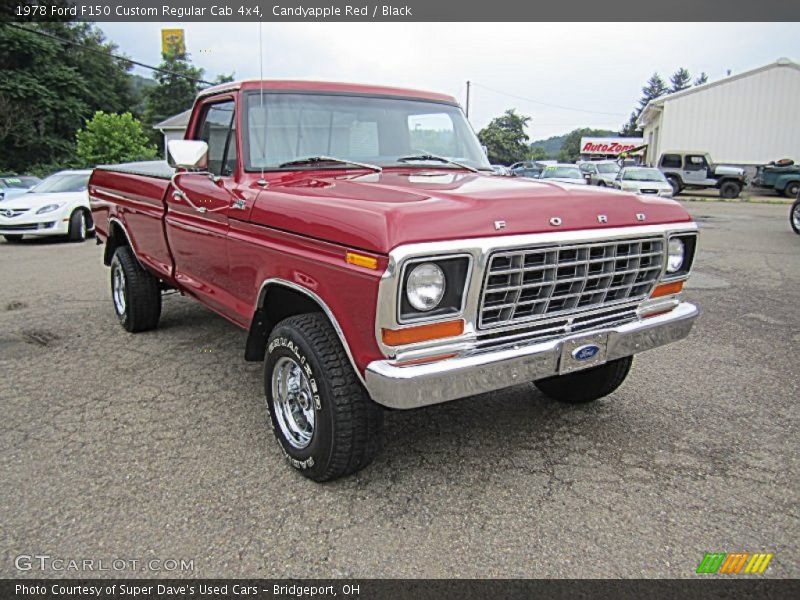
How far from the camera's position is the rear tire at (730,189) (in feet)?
83.0

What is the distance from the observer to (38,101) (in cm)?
3212

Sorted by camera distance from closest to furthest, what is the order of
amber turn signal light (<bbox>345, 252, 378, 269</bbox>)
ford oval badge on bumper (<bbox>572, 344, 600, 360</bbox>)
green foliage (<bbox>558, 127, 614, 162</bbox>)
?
amber turn signal light (<bbox>345, 252, 378, 269</bbox>)
ford oval badge on bumper (<bbox>572, 344, 600, 360</bbox>)
green foliage (<bbox>558, 127, 614, 162</bbox>)

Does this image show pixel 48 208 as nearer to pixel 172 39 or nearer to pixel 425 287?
pixel 172 39

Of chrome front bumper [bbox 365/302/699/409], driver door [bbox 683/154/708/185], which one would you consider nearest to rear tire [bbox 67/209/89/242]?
chrome front bumper [bbox 365/302/699/409]

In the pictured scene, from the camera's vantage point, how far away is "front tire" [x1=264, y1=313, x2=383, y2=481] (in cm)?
271

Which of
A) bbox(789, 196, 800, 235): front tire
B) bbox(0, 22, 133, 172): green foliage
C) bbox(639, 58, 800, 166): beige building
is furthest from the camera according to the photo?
bbox(639, 58, 800, 166): beige building

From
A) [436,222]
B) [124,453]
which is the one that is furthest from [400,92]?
[124,453]

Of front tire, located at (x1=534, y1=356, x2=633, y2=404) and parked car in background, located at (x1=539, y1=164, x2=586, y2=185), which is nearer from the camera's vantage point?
front tire, located at (x1=534, y1=356, x2=633, y2=404)

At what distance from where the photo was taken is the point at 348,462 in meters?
2.80

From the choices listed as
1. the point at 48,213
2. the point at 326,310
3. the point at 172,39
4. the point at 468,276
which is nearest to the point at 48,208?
the point at 48,213

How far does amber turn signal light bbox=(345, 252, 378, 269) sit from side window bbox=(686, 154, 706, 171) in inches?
1043

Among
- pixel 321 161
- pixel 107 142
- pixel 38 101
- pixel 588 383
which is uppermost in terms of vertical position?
pixel 38 101

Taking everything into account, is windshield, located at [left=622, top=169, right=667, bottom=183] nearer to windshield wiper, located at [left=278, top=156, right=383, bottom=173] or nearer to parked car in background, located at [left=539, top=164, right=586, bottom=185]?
parked car in background, located at [left=539, top=164, right=586, bottom=185]

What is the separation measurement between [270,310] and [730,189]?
2692 centimetres
